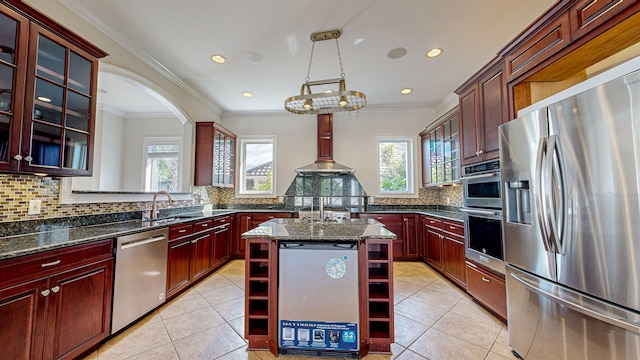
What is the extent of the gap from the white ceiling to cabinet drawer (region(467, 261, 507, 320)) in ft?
8.50

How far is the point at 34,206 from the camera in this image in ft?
6.42

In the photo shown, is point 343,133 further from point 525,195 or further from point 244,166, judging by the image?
point 525,195

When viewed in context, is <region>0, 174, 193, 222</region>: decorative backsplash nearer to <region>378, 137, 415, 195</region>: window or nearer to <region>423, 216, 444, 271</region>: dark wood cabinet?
<region>423, 216, 444, 271</region>: dark wood cabinet

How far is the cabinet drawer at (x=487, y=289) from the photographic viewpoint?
2223mm

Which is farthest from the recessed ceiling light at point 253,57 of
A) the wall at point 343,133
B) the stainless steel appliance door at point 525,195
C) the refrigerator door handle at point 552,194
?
the refrigerator door handle at point 552,194

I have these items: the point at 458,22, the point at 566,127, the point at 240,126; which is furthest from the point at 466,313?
the point at 240,126

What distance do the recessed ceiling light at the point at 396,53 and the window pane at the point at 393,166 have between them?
2.15 m

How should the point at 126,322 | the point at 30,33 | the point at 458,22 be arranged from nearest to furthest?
the point at 30,33 < the point at 126,322 < the point at 458,22

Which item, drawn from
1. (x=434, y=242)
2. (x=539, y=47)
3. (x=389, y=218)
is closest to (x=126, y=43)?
(x=539, y=47)

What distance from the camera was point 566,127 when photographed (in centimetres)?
139

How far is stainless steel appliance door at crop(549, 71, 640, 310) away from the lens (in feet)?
3.71

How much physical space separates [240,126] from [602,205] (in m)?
5.27

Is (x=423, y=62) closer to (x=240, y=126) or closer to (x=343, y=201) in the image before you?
(x=343, y=201)

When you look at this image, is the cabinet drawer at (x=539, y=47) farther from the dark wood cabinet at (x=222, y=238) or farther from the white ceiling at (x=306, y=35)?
the dark wood cabinet at (x=222, y=238)
